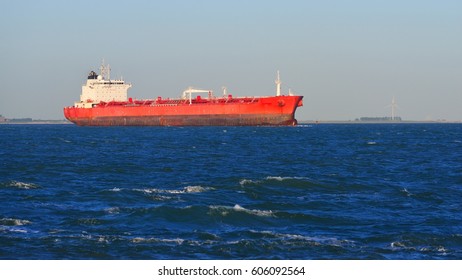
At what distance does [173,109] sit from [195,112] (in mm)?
4553

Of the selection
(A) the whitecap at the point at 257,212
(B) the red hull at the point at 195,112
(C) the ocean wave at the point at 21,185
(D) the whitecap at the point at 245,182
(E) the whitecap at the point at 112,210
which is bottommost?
(A) the whitecap at the point at 257,212

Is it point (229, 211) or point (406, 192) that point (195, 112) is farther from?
point (229, 211)

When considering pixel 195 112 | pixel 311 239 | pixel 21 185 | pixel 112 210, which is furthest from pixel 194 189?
pixel 195 112

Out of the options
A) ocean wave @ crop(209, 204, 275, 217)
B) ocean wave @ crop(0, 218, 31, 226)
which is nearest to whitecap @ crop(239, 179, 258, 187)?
ocean wave @ crop(209, 204, 275, 217)

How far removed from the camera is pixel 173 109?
133 metres

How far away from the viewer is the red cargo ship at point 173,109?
123688 mm

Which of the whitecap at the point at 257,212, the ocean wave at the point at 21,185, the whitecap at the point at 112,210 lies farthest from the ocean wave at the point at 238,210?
the ocean wave at the point at 21,185

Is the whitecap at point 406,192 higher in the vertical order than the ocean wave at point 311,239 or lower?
higher

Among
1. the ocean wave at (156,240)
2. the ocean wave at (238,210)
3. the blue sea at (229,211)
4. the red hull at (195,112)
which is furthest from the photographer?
the red hull at (195,112)

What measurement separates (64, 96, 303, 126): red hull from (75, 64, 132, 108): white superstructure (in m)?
5.24

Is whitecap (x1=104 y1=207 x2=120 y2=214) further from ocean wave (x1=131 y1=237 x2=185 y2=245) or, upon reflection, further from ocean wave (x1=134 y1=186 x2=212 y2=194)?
ocean wave (x1=131 y1=237 x2=185 y2=245)

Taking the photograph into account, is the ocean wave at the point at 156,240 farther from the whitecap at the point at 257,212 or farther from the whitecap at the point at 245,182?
the whitecap at the point at 245,182
